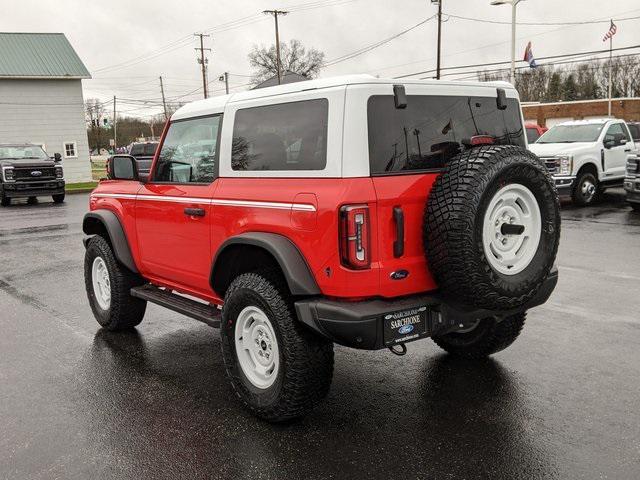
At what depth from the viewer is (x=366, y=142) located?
133 inches

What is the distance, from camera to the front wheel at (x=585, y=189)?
14.3 m

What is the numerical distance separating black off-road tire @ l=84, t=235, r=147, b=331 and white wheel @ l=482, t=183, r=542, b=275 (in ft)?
11.5

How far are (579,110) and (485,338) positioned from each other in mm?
59604

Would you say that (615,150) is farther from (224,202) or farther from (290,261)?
(290,261)

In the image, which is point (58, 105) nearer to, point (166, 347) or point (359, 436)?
point (166, 347)

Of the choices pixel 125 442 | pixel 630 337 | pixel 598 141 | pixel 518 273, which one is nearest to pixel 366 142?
pixel 518 273

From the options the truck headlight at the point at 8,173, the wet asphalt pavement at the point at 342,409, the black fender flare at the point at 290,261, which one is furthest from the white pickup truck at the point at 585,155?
the truck headlight at the point at 8,173

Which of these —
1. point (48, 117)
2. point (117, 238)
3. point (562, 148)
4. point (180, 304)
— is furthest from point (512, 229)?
point (48, 117)

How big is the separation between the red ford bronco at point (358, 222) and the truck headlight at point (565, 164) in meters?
10.6

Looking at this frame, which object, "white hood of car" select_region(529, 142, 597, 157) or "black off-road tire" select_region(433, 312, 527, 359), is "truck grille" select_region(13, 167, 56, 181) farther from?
"black off-road tire" select_region(433, 312, 527, 359)

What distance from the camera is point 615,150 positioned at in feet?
49.5

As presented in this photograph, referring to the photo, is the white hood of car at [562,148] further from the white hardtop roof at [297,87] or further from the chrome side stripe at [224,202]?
the chrome side stripe at [224,202]

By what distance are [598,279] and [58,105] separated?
105 ft

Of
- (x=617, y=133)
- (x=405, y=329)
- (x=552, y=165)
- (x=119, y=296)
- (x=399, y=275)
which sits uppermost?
(x=617, y=133)
